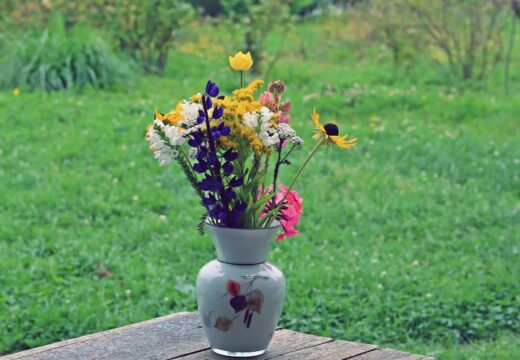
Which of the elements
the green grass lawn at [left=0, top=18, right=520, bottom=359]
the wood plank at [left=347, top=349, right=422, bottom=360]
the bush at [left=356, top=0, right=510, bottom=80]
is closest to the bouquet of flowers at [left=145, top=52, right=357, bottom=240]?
the wood plank at [left=347, top=349, right=422, bottom=360]

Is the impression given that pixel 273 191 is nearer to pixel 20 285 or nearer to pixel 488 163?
pixel 20 285

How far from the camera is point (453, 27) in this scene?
9.13 m

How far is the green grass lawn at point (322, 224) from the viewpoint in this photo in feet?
13.8

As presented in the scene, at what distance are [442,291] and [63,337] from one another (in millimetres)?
1848

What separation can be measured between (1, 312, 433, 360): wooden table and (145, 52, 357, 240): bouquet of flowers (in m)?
0.36

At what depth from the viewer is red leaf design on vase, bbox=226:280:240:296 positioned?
2158 millimetres

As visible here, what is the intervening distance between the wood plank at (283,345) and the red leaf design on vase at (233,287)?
209mm

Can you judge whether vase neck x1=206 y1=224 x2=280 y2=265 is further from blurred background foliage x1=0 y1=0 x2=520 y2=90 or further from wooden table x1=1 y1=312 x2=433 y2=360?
blurred background foliage x1=0 y1=0 x2=520 y2=90

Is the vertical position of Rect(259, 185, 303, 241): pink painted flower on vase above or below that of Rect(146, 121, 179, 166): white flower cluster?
below

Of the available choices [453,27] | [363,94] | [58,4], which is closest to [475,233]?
[363,94]

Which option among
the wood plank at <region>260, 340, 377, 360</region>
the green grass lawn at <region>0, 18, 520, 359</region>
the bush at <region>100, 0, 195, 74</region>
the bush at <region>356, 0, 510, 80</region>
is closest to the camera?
the wood plank at <region>260, 340, 377, 360</region>

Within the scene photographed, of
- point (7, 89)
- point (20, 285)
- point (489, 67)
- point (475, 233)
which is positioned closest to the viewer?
point (20, 285)

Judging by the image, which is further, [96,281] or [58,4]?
[58,4]

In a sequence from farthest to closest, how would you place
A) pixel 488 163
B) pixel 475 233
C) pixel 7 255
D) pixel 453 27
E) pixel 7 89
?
pixel 453 27
pixel 7 89
pixel 488 163
pixel 475 233
pixel 7 255
